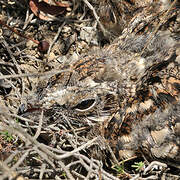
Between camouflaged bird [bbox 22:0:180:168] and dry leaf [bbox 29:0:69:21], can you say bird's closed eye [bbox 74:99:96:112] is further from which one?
dry leaf [bbox 29:0:69:21]

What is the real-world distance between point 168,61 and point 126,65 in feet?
1.59

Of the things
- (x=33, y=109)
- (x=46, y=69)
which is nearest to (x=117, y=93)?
(x=33, y=109)

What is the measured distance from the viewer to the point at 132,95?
290cm

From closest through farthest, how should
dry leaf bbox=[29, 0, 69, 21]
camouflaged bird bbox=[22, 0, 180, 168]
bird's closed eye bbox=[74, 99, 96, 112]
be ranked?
camouflaged bird bbox=[22, 0, 180, 168], bird's closed eye bbox=[74, 99, 96, 112], dry leaf bbox=[29, 0, 69, 21]

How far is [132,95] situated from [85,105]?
0.50 metres

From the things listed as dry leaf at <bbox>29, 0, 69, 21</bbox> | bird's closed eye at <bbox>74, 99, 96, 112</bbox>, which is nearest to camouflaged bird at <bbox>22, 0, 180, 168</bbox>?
bird's closed eye at <bbox>74, 99, 96, 112</bbox>

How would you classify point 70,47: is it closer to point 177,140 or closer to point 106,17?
point 106,17

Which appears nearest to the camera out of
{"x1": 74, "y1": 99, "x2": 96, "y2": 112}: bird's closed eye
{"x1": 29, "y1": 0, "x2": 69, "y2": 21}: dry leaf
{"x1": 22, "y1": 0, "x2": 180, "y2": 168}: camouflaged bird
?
{"x1": 22, "y1": 0, "x2": 180, "y2": 168}: camouflaged bird

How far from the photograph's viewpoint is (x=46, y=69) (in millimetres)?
3828

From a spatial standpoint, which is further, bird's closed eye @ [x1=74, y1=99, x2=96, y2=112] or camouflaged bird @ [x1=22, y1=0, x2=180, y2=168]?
bird's closed eye @ [x1=74, y1=99, x2=96, y2=112]

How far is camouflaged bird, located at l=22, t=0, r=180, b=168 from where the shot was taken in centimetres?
261

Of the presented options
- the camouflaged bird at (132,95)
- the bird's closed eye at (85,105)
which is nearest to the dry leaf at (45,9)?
the camouflaged bird at (132,95)

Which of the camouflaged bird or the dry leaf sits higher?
the dry leaf

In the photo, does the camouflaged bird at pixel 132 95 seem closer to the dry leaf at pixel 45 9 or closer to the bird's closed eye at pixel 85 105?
the bird's closed eye at pixel 85 105
